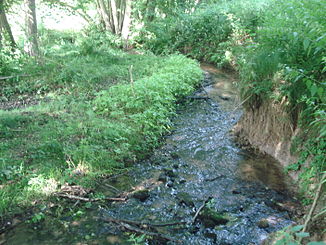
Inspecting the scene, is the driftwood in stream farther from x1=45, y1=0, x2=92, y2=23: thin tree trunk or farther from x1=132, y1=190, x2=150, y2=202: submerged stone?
x1=45, y1=0, x2=92, y2=23: thin tree trunk

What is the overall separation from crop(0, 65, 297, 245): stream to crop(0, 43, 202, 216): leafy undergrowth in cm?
44

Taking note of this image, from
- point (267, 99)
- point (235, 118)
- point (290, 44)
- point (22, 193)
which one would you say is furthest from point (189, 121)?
point (22, 193)

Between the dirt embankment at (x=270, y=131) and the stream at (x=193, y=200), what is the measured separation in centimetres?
27

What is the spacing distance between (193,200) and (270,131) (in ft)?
7.91

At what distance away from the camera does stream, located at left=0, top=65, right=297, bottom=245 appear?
3.83m

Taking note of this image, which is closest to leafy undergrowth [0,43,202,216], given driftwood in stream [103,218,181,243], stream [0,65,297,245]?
stream [0,65,297,245]

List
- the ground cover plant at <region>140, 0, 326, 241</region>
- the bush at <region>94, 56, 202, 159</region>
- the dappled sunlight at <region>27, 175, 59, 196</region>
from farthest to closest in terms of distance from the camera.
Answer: the bush at <region>94, 56, 202, 159</region>, the dappled sunlight at <region>27, 175, 59, 196</region>, the ground cover plant at <region>140, 0, 326, 241</region>

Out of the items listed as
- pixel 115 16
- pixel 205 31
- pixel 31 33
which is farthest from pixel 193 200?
pixel 115 16

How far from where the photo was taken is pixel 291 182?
4.96m

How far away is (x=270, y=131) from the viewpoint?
5906 mm

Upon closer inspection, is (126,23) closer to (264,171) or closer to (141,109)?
(141,109)

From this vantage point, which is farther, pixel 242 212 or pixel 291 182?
pixel 291 182

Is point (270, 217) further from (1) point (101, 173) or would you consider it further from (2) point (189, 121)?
(2) point (189, 121)

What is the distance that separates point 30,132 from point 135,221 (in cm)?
326
